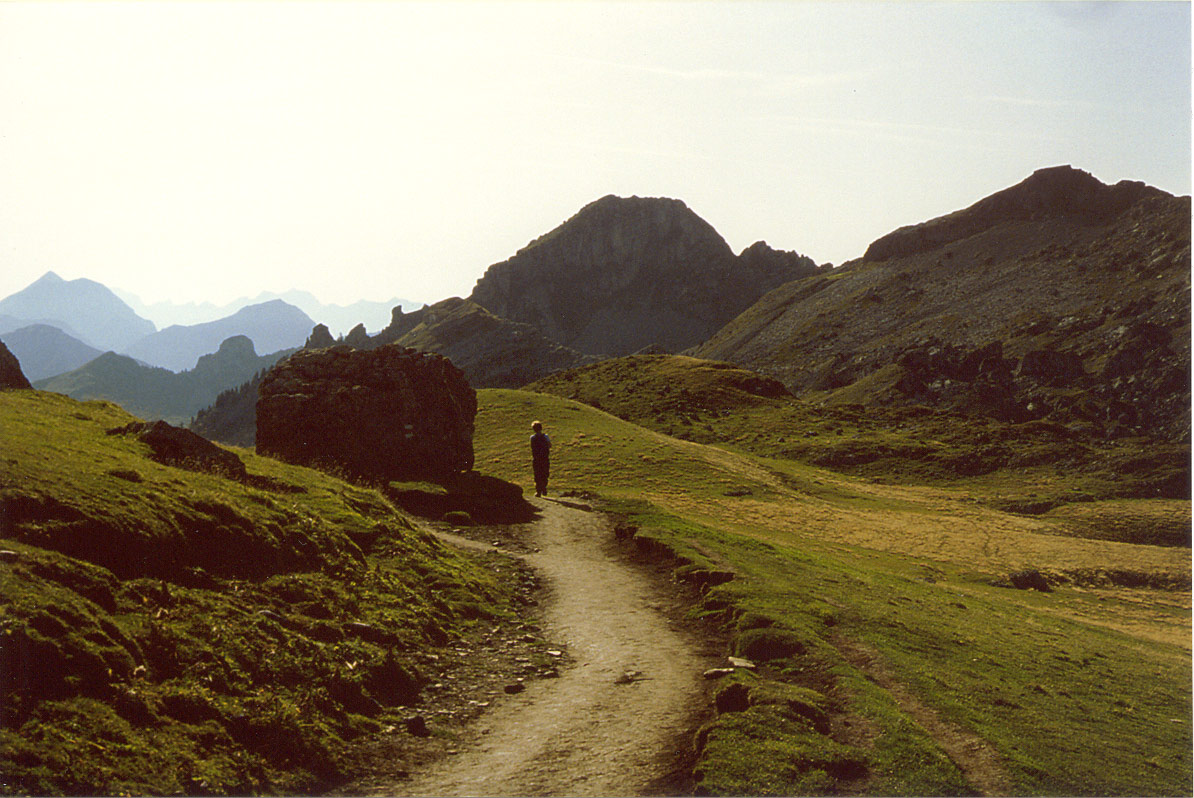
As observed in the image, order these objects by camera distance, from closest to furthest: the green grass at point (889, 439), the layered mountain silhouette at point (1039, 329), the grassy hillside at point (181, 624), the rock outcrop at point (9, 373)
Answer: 1. the grassy hillside at point (181, 624)
2. the rock outcrop at point (9, 373)
3. the green grass at point (889, 439)
4. the layered mountain silhouette at point (1039, 329)

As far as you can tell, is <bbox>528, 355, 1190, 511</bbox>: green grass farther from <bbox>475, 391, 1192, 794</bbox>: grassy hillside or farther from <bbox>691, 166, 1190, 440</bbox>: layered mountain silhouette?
<bbox>475, 391, 1192, 794</bbox>: grassy hillside

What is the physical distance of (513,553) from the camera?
2773cm

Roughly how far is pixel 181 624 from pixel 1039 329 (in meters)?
160

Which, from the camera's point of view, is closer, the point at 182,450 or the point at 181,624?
the point at 181,624

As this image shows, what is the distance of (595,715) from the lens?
536 inches

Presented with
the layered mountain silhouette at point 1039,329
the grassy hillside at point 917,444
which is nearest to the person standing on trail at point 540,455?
the grassy hillside at point 917,444

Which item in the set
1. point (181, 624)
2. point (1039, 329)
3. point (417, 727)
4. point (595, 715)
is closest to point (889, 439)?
point (1039, 329)

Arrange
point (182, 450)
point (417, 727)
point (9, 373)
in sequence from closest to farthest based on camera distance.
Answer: point (417, 727) → point (182, 450) → point (9, 373)

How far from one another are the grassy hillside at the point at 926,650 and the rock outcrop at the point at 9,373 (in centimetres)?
2252

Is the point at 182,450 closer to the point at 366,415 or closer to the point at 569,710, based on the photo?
the point at 569,710

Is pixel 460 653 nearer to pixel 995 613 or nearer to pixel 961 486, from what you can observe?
pixel 995 613

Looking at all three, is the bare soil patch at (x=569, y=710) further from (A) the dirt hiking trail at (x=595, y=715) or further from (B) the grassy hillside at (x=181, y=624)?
(B) the grassy hillside at (x=181, y=624)

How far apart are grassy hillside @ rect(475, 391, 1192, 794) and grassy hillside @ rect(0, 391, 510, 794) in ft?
20.0

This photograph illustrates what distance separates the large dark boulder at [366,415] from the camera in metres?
37.1
